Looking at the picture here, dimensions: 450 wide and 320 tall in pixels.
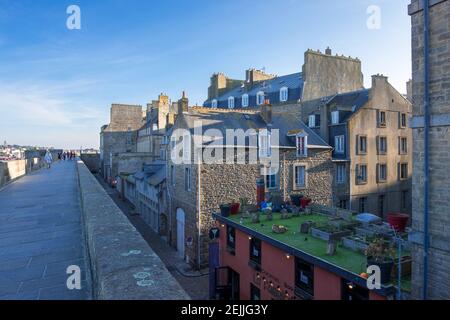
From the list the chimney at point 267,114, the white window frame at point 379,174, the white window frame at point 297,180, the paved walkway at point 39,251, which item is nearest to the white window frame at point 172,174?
the chimney at point 267,114

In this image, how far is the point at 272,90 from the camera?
36562 mm

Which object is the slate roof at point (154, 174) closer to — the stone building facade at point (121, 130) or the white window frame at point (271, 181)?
the white window frame at point (271, 181)

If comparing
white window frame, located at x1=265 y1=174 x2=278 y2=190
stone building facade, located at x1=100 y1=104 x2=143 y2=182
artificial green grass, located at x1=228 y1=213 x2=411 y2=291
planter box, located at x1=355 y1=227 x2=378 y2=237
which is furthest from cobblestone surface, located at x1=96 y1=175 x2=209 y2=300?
stone building facade, located at x1=100 y1=104 x2=143 y2=182

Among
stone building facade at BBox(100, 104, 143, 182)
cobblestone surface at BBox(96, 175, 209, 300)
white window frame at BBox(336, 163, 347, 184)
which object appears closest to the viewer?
cobblestone surface at BBox(96, 175, 209, 300)

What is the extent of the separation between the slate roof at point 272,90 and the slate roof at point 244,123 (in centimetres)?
974

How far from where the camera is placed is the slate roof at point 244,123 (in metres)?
20.4

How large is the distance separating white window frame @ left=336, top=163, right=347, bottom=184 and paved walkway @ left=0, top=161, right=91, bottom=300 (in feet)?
70.9

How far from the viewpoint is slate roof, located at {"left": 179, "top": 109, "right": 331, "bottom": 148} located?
20403mm

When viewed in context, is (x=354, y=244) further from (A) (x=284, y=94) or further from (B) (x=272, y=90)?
(B) (x=272, y=90)

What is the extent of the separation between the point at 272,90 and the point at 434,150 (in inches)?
1236

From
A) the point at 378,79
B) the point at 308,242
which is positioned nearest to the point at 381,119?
the point at 378,79

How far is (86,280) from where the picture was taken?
3.71m

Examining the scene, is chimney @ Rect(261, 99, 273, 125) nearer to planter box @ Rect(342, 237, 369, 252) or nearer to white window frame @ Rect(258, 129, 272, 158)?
white window frame @ Rect(258, 129, 272, 158)
